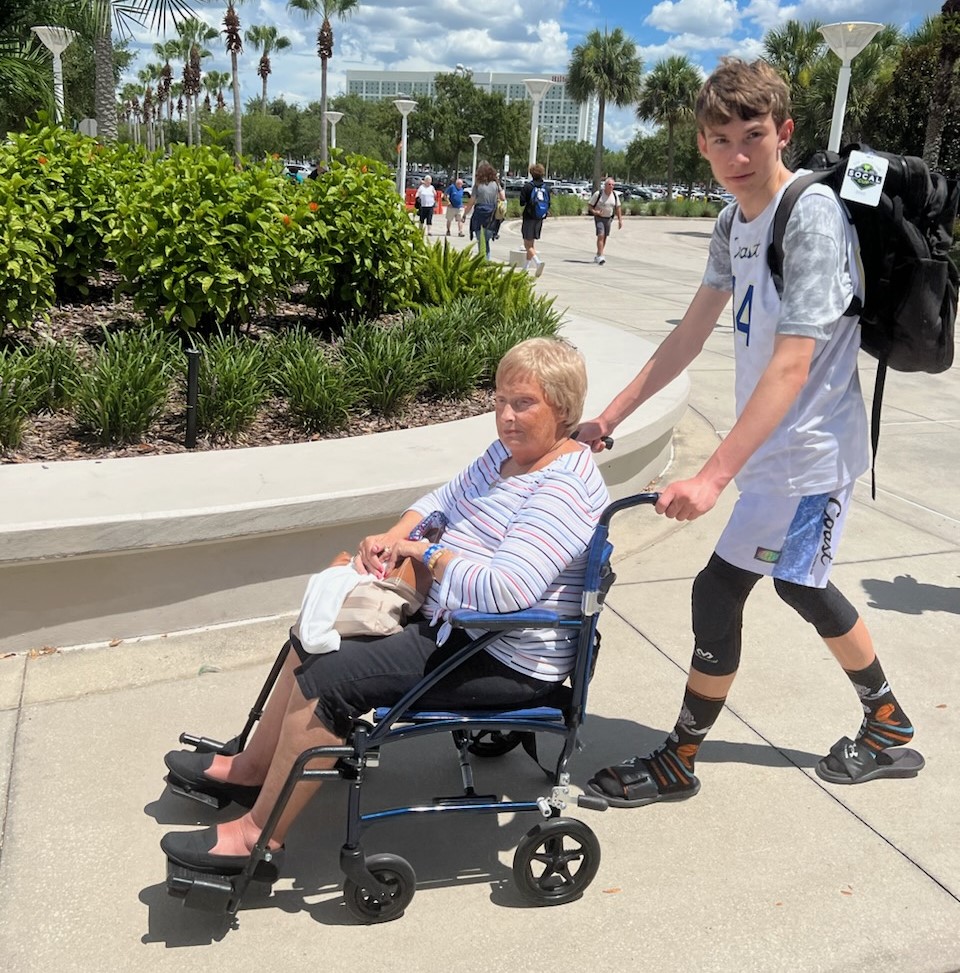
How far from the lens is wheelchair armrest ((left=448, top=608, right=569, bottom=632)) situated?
7.34 feet

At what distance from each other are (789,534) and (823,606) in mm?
283

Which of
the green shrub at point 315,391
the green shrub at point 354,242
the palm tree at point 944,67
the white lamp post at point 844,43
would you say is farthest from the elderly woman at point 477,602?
the palm tree at point 944,67

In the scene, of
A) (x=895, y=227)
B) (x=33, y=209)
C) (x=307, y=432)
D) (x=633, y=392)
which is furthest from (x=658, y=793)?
(x=33, y=209)

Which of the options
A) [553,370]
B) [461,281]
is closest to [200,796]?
[553,370]

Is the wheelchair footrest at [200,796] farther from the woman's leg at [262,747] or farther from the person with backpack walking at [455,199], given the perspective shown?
the person with backpack walking at [455,199]

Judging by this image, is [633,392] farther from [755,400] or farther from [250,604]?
[250,604]

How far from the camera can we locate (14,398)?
14.1 ft

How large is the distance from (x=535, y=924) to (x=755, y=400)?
4.45 feet

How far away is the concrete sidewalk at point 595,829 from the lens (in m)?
2.28

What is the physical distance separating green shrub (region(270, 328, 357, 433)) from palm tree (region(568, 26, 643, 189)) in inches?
2268

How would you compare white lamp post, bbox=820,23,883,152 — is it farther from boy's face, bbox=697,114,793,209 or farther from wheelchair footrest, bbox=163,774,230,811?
wheelchair footrest, bbox=163,774,230,811

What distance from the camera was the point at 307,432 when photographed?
486 centimetres

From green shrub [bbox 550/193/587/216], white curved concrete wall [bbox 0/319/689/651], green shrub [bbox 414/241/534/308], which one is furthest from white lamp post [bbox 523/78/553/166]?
white curved concrete wall [bbox 0/319/689/651]

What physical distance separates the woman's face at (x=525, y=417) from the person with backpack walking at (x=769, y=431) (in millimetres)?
263
